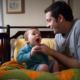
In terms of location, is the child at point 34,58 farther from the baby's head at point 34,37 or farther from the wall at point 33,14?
the wall at point 33,14

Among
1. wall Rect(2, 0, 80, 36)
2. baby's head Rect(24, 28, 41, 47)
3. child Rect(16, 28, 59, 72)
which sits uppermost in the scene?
wall Rect(2, 0, 80, 36)

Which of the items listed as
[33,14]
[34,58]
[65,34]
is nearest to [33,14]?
[33,14]

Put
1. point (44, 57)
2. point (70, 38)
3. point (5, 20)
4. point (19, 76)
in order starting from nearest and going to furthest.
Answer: point (19, 76), point (70, 38), point (44, 57), point (5, 20)

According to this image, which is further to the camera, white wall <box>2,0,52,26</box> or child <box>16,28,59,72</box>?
white wall <box>2,0,52,26</box>

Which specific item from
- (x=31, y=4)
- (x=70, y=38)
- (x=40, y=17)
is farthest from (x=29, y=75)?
(x=31, y=4)

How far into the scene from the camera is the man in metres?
0.77

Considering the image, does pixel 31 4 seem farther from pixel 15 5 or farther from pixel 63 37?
pixel 63 37

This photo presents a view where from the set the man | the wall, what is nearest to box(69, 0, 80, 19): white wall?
the wall

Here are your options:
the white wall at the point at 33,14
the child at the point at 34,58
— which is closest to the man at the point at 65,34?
the child at the point at 34,58

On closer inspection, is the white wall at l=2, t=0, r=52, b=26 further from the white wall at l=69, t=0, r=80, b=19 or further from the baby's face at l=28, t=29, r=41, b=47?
the baby's face at l=28, t=29, r=41, b=47

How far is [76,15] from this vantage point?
1.89m

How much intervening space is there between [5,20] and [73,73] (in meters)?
1.89

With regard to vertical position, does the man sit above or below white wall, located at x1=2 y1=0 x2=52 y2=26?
below

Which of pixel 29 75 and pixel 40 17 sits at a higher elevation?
pixel 40 17
